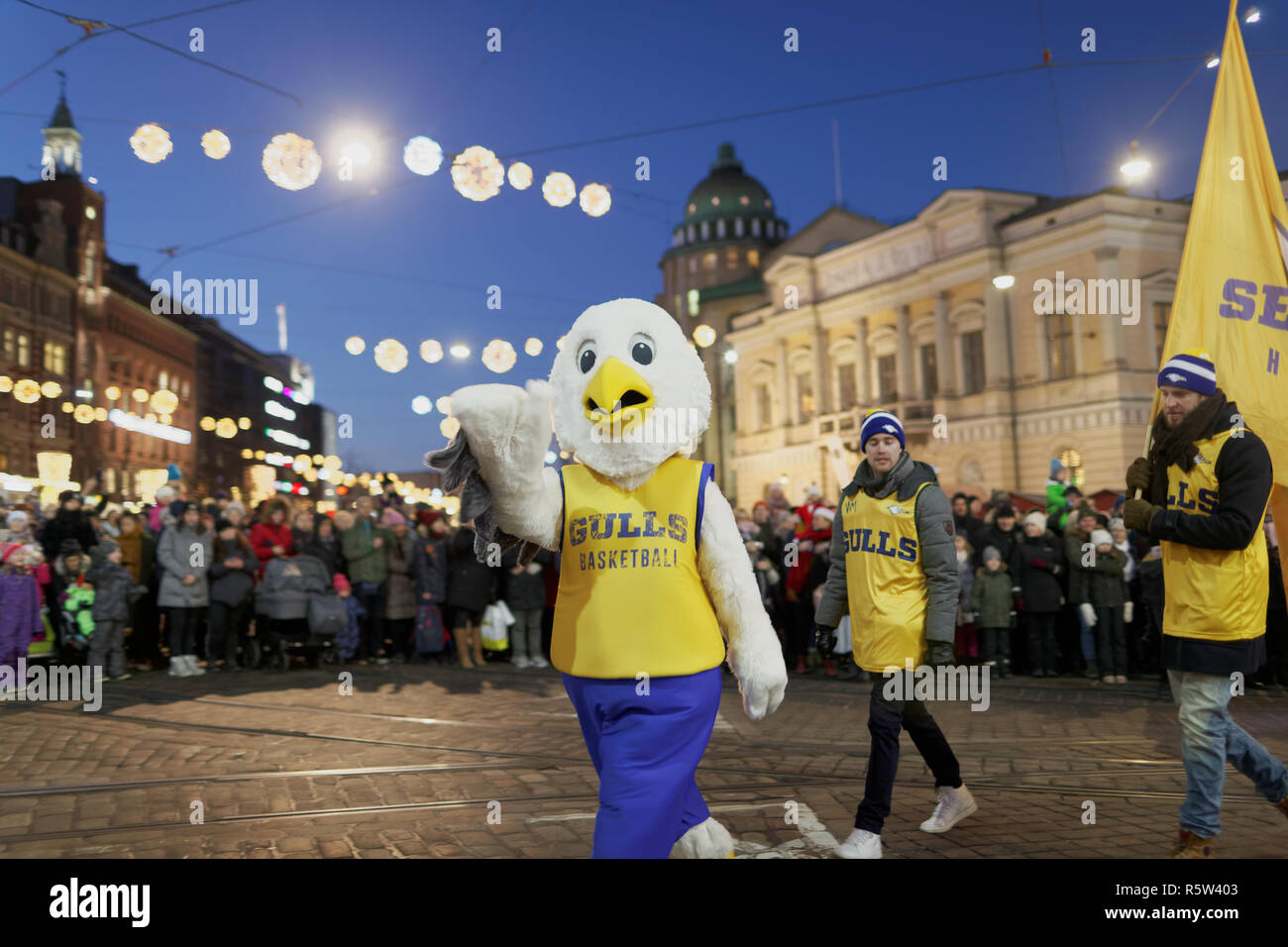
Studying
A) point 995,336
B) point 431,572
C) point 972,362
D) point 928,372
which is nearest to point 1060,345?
point 995,336

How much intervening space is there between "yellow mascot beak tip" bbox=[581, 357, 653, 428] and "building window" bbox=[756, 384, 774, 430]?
1778 inches

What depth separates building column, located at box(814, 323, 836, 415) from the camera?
44000 millimetres

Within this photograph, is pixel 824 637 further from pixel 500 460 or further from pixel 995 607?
pixel 995 607

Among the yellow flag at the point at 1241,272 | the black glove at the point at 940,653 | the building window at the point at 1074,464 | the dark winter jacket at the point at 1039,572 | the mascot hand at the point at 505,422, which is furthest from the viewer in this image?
the building window at the point at 1074,464

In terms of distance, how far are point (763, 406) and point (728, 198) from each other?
2486 cm

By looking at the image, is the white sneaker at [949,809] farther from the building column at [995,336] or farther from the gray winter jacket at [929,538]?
the building column at [995,336]

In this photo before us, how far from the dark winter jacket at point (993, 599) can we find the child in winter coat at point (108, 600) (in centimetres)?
886

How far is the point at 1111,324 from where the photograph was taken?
106 feet

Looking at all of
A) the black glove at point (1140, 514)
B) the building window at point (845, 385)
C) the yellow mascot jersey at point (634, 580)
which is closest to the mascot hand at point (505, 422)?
the yellow mascot jersey at point (634, 580)

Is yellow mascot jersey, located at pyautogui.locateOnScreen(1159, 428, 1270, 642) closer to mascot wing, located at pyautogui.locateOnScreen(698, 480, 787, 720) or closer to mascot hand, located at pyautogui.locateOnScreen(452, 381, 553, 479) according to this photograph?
mascot wing, located at pyautogui.locateOnScreen(698, 480, 787, 720)

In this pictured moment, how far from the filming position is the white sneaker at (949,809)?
15.1 feet

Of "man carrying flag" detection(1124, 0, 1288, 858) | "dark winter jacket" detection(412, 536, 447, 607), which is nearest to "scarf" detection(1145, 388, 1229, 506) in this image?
"man carrying flag" detection(1124, 0, 1288, 858)
